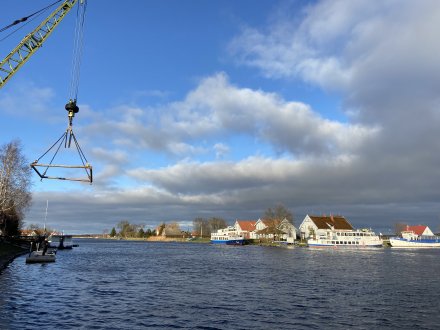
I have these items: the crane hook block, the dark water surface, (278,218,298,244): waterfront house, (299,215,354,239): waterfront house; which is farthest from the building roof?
the crane hook block

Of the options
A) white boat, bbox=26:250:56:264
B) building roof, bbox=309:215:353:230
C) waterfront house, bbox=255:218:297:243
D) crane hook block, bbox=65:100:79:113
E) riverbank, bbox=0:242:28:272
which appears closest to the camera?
crane hook block, bbox=65:100:79:113

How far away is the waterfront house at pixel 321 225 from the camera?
175m

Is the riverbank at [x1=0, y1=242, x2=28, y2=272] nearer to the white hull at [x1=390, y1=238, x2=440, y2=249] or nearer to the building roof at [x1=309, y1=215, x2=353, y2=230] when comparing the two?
the building roof at [x1=309, y1=215, x2=353, y2=230]

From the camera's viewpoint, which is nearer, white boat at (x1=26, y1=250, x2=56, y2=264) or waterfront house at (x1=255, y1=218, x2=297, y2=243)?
white boat at (x1=26, y1=250, x2=56, y2=264)

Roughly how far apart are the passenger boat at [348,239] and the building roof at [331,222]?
27.2ft

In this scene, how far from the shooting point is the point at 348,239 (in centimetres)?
16162

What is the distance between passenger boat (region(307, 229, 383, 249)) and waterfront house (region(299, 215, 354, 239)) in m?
6.04

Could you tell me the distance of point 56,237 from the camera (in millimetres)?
182625

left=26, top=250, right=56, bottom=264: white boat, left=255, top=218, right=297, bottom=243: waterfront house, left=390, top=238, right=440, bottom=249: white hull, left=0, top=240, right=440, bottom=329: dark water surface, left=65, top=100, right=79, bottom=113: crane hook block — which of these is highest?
left=65, top=100, right=79, bottom=113: crane hook block

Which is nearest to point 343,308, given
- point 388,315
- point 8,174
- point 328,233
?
point 388,315

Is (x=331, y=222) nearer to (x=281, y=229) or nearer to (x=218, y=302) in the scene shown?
(x=281, y=229)

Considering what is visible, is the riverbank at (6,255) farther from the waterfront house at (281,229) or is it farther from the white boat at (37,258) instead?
the waterfront house at (281,229)

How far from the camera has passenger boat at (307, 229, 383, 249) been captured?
15582 cm

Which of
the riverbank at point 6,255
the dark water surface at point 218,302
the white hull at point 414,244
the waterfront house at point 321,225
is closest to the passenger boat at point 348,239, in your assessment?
the waterfront house at point 321,225
